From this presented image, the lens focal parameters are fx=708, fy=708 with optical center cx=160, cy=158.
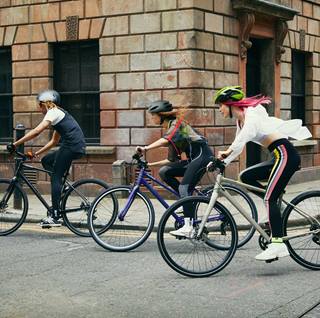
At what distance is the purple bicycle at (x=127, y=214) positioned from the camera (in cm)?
793

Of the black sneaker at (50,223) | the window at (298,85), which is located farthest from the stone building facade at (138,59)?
the black sneaker at (50,223)

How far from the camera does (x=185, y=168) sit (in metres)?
8.18

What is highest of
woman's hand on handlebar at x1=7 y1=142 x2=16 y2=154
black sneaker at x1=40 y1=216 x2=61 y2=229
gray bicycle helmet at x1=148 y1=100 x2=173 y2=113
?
gray bicycle helmet at x1=148 y1=100 x2=173 y2=113

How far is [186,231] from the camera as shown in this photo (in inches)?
271

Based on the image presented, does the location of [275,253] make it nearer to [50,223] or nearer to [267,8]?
[50,223]

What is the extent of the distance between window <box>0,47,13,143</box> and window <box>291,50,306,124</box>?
21.8 feet

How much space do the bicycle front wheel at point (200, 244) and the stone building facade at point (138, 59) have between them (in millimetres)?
Result: 6459

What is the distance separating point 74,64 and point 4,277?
8473 millimetres

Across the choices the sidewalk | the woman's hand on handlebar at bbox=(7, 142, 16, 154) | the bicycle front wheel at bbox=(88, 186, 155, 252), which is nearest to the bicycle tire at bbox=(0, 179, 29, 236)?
the woman's hand on handlebar at bbox=(7, 142, 16, 154)

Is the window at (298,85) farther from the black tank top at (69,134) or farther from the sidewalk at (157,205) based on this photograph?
the black tank top at (69,134)

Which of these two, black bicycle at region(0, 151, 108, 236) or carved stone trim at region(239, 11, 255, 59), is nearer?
black bicycle at region(0, 151, 108, 236)

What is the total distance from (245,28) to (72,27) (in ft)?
11.4

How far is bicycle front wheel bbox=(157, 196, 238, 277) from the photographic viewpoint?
658 centimetres

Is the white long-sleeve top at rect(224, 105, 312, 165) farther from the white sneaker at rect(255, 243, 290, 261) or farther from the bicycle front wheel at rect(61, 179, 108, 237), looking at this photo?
the bicycle front wheel at rect(61, 179, 108, 237)
